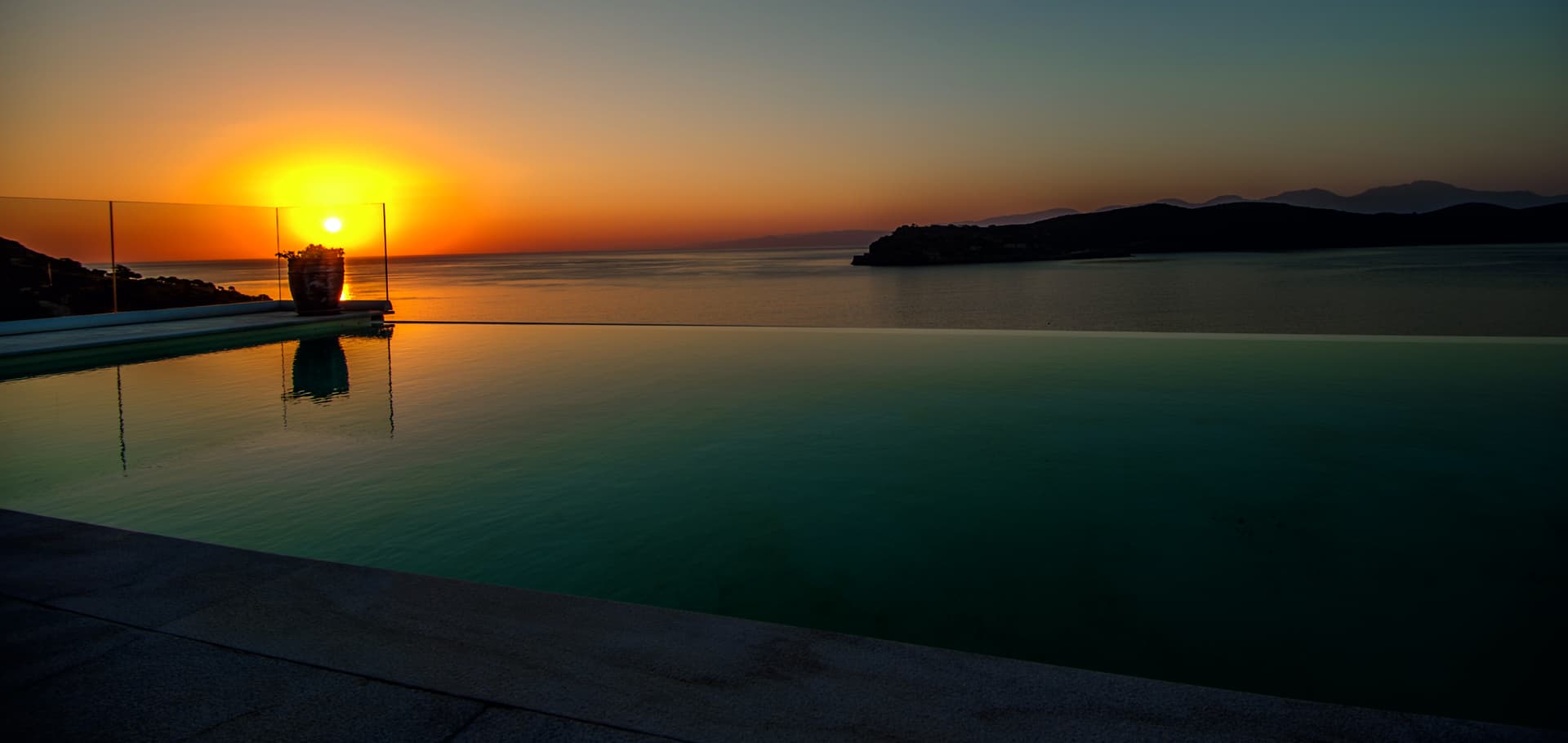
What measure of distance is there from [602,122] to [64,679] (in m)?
24.7

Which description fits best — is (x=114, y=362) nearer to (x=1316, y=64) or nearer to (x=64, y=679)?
(x=64, y=679)

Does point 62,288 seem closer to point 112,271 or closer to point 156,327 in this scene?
point 112,271

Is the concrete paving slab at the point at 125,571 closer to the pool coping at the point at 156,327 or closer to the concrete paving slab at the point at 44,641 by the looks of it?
the concrete paving slab at the point at 44,641

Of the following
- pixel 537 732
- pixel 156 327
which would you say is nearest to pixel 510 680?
pixel 537 732

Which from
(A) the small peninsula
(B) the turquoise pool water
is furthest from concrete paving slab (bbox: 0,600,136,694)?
(A) the small peninsula

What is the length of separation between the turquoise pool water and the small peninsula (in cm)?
359

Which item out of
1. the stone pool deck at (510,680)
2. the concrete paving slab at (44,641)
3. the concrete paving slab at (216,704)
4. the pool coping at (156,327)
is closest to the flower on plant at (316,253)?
the pool coping at (156,327)

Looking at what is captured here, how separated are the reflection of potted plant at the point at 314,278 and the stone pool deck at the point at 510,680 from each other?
38.4ft

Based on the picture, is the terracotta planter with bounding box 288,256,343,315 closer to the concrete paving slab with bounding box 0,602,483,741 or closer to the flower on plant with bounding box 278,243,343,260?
the flower on plant with bounding box 278,243,343,260

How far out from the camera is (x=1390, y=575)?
320 centimetres

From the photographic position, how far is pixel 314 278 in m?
12.8

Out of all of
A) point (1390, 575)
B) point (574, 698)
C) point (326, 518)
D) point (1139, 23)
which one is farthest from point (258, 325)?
point (1139, 23)

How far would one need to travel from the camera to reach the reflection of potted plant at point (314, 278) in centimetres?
1277

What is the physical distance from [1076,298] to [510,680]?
4490cm
